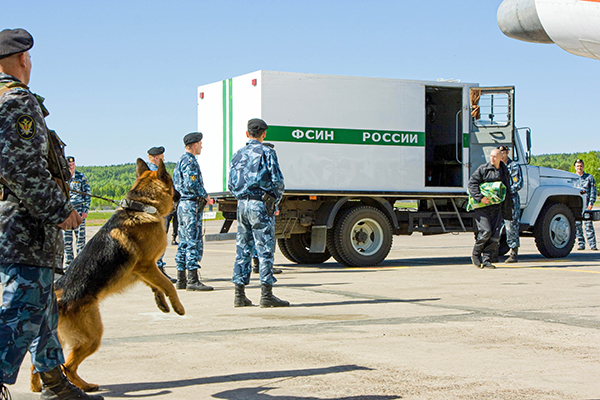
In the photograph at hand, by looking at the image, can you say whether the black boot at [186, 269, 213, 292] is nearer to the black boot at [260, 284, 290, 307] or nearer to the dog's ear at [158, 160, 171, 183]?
the black boot at [260, 284, 290, 307]

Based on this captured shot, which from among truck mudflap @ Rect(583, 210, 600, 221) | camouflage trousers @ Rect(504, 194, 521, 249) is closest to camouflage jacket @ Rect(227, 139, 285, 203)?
camouflage trousers @ Rect(504, 194, 521, 249)

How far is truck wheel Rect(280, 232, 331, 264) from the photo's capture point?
44.7 ft

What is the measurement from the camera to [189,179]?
9.30 meters

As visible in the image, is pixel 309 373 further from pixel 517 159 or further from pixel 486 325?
pixel 517 159

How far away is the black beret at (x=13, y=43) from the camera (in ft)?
11.2

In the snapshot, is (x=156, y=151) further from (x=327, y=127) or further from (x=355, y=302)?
(x=355, y=302)

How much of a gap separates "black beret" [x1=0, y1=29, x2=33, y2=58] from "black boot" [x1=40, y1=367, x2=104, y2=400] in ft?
5.53

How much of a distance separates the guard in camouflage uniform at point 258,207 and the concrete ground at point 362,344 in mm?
300

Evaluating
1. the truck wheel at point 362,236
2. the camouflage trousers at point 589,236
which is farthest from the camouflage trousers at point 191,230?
the camouflage trousers at point 589,236

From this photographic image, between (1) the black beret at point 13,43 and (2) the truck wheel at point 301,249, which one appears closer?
(1) the black beret at point 13,43

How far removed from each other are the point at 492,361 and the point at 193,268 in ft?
17.2

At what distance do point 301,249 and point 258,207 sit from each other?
20.2 ft

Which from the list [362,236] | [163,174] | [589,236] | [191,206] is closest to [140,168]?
[163,174]

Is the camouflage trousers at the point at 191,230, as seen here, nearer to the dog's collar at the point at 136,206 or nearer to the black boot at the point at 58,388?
the dog's collar at the point at 136,206
